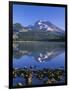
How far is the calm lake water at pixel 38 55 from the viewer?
2.50 m

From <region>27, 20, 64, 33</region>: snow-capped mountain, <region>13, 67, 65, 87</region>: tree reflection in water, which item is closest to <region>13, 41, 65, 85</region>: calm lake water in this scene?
<region>13, 67, 65, 87</region>: tree reflection in water

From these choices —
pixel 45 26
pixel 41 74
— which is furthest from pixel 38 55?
pixel 45 26

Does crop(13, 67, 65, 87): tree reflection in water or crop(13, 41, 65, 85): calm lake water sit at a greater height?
crop(13, 41, 65, 85): calm lake water

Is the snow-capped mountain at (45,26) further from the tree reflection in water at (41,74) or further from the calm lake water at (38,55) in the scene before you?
the tree reflection in water at (41,74)

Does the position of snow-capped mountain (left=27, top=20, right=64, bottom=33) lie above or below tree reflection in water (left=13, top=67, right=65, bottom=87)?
above

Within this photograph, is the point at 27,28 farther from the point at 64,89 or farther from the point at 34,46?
the point at 64,89

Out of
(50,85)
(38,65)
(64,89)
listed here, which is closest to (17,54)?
(38,65)

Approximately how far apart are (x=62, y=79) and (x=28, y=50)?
539mm

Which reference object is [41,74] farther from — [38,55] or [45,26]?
[45,26]

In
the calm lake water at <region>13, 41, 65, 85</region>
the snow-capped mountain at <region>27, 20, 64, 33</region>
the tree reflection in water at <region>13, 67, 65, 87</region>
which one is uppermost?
the snow-capped mountain at <region>27, 20, 64, 33</region>

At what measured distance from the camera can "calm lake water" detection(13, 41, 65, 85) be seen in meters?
2.50

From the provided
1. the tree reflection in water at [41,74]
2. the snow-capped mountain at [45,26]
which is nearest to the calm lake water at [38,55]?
the tree reflection in water at [41,74]

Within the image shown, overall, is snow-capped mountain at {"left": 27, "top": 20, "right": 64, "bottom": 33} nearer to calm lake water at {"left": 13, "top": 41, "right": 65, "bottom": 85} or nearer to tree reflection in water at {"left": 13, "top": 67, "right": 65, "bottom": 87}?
calm lake water at {"left": 13, "top": 41, "right": 65, "bottom": 85}

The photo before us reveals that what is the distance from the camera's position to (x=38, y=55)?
101 inches
